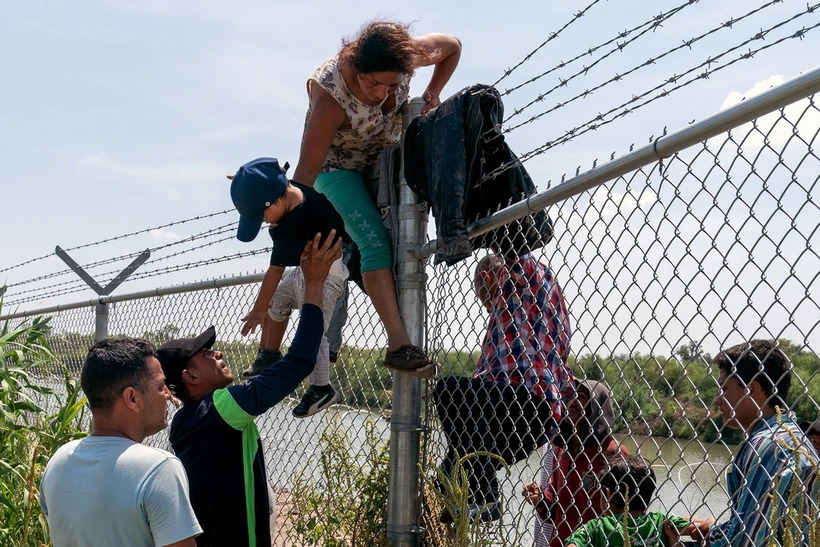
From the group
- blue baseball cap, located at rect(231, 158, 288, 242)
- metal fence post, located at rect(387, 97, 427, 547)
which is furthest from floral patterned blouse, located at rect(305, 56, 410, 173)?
blue baseball cap, located at rect(231, 158, 288, 242)

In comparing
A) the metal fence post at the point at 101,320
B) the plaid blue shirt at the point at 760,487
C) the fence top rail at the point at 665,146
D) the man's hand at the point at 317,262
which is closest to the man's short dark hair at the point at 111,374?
the man's hand at the point at 317,262

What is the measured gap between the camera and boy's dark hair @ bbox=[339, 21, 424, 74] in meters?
3.67

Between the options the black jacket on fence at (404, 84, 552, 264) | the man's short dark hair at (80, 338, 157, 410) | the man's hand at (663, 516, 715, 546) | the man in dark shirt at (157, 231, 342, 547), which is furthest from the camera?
the black jacket on fence at (404, 84, 552, 264)

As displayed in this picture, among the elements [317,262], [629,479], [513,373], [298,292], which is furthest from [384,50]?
[629,479]

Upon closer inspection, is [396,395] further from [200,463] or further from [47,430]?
[47,430]

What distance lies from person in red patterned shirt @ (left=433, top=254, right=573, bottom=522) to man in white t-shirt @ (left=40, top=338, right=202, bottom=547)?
100 centimetres

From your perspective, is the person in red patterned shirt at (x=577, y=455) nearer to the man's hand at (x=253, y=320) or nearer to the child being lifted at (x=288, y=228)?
the child being lifted at (x=288, y=228)

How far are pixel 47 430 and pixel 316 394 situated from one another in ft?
6.63

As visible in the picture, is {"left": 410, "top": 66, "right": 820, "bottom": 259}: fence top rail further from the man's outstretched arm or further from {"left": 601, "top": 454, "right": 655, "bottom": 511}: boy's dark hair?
{"left": 601, "top": 454, "right": 655, "bottom": 511}: boy's dark hair

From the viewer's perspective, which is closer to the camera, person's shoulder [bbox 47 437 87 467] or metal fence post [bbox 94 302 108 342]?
person's shoulder [bbox 47 437 87 467]

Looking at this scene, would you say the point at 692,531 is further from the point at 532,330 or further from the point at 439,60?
the point at 439,60

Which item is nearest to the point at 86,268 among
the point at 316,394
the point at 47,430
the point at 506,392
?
the point at 47,430

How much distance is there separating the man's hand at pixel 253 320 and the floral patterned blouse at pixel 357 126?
0.67m

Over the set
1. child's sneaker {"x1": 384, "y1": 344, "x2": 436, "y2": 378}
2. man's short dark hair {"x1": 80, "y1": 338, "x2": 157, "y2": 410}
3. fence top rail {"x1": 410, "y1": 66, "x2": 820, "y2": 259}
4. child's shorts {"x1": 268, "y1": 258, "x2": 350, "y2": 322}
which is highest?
child's shorts {"x1": 268, "y1": 258, "x2": 350, "y2": 322}
